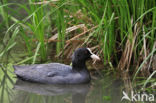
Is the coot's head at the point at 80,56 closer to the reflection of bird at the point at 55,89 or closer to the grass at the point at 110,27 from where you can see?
the grass at the point at 110,27

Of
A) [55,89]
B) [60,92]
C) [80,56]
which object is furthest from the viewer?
[80,56]

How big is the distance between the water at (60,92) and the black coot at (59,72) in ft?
0.32

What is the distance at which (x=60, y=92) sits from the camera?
536 cm

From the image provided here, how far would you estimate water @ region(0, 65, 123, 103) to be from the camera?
4.96 metres

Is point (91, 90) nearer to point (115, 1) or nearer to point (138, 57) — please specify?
point (138, 57)

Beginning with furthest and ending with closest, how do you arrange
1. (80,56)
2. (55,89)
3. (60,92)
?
(80,56)
(55,89)
(60,92)

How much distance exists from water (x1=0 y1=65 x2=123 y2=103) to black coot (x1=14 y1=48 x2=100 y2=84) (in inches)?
3.8

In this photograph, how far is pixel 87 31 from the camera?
620 cm

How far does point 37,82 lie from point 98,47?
1352mm

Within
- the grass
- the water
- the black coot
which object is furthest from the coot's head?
the water

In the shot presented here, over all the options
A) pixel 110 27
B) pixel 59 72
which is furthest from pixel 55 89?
pixel 110 27

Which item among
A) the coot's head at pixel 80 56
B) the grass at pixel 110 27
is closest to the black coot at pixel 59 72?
the coot's head at pixel 80 56

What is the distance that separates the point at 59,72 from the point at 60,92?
558 mm

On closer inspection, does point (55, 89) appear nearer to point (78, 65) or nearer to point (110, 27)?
point (78, 65)
